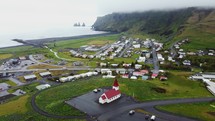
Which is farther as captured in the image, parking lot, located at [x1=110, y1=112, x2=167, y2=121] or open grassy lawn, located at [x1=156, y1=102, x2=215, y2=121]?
open grassy lawn, located at [x1=156, y1=102, x2=215, y2=121]

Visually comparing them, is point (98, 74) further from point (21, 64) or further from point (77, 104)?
point (21, 64)

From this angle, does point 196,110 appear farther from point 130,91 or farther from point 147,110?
point 130,91

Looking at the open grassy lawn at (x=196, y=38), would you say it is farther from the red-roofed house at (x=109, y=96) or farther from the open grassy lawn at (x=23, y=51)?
the open grassy lawn at (x=23, y=51)

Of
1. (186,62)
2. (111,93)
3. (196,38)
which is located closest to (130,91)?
(111,93)

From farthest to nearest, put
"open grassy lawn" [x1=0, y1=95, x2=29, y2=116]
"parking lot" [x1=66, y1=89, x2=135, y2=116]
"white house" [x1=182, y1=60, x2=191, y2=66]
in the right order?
"white house" [x1=182, y1=60, x2=191, y2=66], "open grassy lawn" [x1=0, y1=95, x2=29, y2=116], "parking lot" [x1=66, y1=89, x2=135, y2=116]

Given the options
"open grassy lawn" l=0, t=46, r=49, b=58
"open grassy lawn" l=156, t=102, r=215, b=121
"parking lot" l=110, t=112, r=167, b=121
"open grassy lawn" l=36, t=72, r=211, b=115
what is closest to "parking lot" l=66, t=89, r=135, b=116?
"open grassy lawn" l=36, t=72, r=211, b=115

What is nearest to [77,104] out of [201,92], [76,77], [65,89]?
[65,89]

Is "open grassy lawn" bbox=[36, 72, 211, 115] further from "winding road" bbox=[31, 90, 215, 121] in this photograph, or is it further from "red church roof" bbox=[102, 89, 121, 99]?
"red church roof" bbox=[102, 89, 121, 99]
